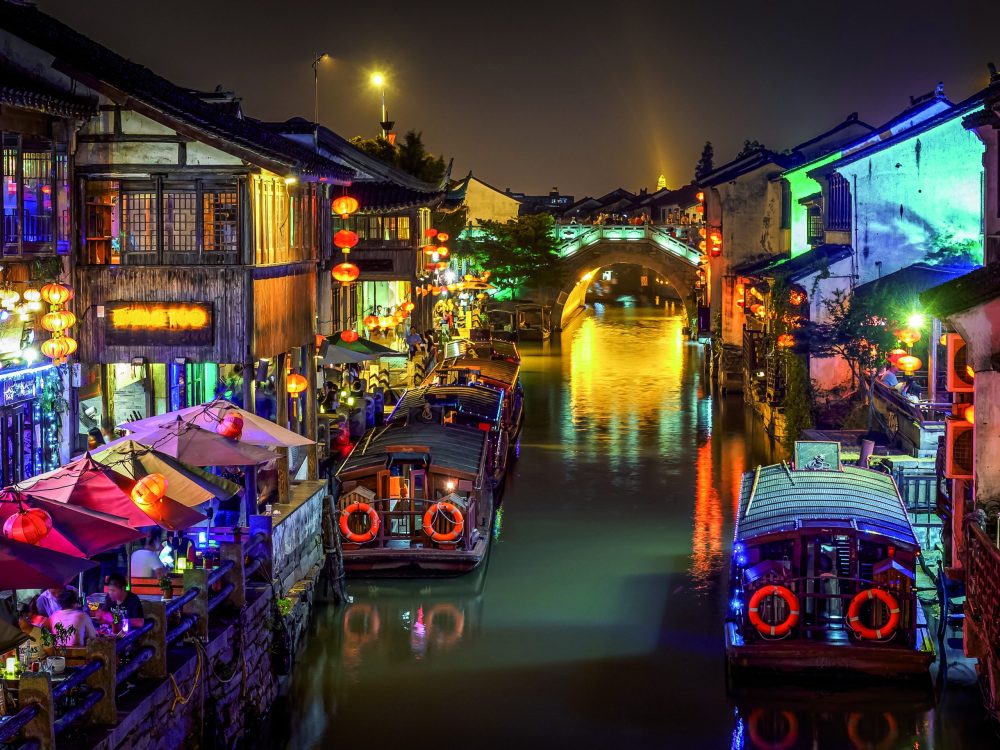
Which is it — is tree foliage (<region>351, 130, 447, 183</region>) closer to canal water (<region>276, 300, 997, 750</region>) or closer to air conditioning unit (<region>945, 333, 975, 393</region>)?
canal water (<region>276, 300, 997, 750</region>)

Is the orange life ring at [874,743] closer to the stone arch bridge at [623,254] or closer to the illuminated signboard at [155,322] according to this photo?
the illuminated signboard at [155,322]

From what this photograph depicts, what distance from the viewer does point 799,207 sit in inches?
1759

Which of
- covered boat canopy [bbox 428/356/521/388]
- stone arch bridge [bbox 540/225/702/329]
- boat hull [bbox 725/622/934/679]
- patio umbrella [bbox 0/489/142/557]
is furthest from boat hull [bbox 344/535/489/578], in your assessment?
stone arch bridge [bbox 540/225/702/329]

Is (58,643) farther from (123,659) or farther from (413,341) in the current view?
(413,341)

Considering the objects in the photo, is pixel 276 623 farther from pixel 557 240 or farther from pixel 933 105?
pixel 557 240

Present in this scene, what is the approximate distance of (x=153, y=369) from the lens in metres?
25.3

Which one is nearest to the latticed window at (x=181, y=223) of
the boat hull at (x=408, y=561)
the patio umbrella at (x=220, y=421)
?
the patio umbrella at (x=220, y=421)

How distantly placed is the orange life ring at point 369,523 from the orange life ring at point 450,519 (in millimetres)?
891

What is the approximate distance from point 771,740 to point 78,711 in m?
9.46

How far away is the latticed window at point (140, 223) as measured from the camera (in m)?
21.5

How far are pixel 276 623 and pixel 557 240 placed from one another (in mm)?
56990

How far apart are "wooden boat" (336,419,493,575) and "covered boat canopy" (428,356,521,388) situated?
41.6ft

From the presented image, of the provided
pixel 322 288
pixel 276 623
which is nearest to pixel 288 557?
pixel 276 623

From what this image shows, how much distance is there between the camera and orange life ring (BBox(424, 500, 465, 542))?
23.9 m
